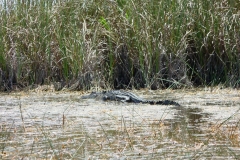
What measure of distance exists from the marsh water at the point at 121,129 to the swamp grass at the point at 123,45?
3.42 feet

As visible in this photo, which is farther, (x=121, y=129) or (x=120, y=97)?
(x=120, y=97)

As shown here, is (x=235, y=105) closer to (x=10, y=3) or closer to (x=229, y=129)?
(x=229, y=129)

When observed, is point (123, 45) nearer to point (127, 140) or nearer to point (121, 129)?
point (121, 129)

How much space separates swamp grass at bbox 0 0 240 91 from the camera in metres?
8.71

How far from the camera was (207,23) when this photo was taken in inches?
344

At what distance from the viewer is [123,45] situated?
29.6 ft

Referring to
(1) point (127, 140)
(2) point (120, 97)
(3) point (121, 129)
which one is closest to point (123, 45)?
(2) point (120, 97)

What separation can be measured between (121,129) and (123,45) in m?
4.17

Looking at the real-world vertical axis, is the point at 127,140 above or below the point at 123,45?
below

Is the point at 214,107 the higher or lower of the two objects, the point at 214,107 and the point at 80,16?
the lower

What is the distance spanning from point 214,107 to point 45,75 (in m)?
3.49

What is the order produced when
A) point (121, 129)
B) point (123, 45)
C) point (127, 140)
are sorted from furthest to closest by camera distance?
point (123, 45) < point (121, 129) < point (127, 140)

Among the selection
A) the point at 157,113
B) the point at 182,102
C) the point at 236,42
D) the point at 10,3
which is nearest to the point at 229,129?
the point at 157,113

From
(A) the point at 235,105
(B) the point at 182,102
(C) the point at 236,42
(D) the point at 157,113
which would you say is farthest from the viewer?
(C) the point at 236,42
